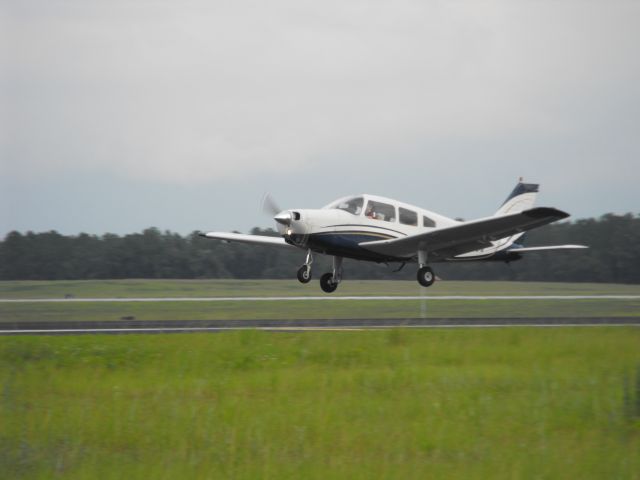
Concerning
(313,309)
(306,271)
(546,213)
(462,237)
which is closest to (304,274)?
(306,271)

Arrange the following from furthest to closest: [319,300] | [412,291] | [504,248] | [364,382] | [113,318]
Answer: [412,291], [319,300], [504,248], [113,318], [364,382]

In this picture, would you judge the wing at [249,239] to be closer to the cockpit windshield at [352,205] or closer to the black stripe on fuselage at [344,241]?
the black stripe on fuselage at [344,241]

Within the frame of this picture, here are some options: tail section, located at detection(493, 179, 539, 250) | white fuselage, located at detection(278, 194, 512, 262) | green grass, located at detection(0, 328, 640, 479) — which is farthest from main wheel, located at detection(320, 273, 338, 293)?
green grass, located at detection(0, 328, 640, 479)

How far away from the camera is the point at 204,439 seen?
848 cm

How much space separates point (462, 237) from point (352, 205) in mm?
3553

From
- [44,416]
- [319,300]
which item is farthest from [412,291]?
[44,416]

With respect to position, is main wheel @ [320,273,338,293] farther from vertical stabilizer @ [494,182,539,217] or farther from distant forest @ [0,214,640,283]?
distant forest @ [0,214,640,283]

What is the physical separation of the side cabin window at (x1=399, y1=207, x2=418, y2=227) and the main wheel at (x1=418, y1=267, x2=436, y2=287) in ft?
5.01

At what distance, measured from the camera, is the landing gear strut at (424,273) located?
25.1 m

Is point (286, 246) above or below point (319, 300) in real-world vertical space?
above

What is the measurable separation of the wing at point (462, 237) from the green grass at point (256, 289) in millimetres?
8679

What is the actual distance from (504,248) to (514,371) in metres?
14.8

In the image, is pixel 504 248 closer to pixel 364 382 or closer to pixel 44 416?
pixel 364 382

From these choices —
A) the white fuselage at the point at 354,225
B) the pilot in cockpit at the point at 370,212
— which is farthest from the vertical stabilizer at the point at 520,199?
the pilot in cockpit at the point at 370,212
